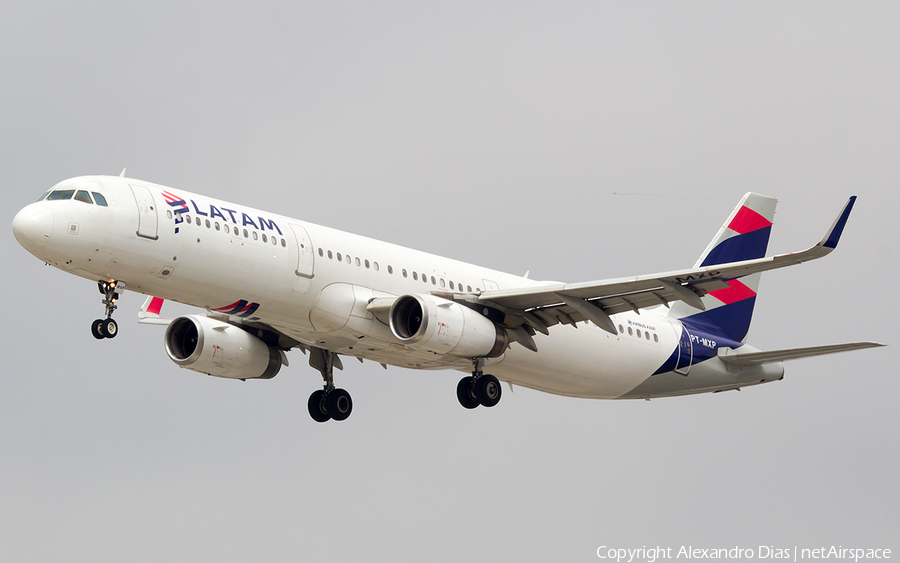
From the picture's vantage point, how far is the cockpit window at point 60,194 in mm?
29070

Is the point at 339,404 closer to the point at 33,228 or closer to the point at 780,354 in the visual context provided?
the point at 33,228

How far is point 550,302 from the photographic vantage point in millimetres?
33875

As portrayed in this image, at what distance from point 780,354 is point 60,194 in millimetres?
22131

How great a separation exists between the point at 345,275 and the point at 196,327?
5.58 meters

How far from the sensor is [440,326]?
32375 millimetres

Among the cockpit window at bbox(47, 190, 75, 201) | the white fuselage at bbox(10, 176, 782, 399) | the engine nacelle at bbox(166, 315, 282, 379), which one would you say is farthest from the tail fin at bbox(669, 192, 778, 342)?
the cockpit window at bbox(47, 190, 75, 201)

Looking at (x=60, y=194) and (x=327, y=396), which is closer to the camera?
(x=60, y=194)

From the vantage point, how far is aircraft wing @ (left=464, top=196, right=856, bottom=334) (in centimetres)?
2927

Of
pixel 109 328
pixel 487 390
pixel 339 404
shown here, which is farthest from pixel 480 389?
pixel 109 328

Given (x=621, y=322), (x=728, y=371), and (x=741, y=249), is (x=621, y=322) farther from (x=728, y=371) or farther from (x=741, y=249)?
(x=741, y=249)

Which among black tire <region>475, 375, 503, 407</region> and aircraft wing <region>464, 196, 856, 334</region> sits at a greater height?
aircraft wing <region>464, 196, 856, 334</region>

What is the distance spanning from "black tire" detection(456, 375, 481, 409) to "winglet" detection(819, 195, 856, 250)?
37.7ft

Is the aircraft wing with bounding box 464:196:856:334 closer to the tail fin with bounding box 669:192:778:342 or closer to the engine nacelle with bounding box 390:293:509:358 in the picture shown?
the engine nacelle with bounding box 390:293:509:358

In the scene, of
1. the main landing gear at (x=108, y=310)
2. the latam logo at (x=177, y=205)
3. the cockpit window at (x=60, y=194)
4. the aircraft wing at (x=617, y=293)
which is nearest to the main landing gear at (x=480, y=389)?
the aircraft wing at (x=617, y=293)
